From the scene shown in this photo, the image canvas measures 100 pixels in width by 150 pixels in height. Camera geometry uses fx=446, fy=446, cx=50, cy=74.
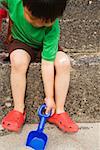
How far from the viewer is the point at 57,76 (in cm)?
228

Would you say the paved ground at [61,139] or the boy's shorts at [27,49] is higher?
the boy's shorts at [27,49]

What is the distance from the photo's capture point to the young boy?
88.3 inches

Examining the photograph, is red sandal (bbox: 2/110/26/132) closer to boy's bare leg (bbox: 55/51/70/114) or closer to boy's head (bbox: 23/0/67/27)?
boy's bare leg (bbox: 55/51/70/114)

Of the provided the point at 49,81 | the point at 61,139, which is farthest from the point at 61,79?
the point at 61,139

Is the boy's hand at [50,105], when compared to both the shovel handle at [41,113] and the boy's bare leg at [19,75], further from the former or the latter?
the boy's bare leg at [19,75]

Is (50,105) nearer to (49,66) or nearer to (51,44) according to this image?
(49,66)

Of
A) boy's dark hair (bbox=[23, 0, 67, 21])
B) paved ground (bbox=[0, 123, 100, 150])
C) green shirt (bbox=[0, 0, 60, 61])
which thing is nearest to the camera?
boy's dark hair (bbox=[23, 0, 67, 21])

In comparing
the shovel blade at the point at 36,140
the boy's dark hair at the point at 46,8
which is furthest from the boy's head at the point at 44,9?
the shovel blade at the point at 36,140

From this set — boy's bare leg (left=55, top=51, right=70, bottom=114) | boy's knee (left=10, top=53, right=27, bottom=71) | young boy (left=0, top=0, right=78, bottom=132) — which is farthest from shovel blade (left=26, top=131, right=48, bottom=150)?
boy's knee (left=10, top=53, right=27, bottom=71)

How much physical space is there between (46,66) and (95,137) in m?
0.44

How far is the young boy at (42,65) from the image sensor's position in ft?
7.36

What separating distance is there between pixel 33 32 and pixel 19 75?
0.24 meters

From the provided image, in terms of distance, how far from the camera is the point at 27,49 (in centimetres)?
232

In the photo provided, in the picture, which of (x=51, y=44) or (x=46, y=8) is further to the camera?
(x=51, y=44)
